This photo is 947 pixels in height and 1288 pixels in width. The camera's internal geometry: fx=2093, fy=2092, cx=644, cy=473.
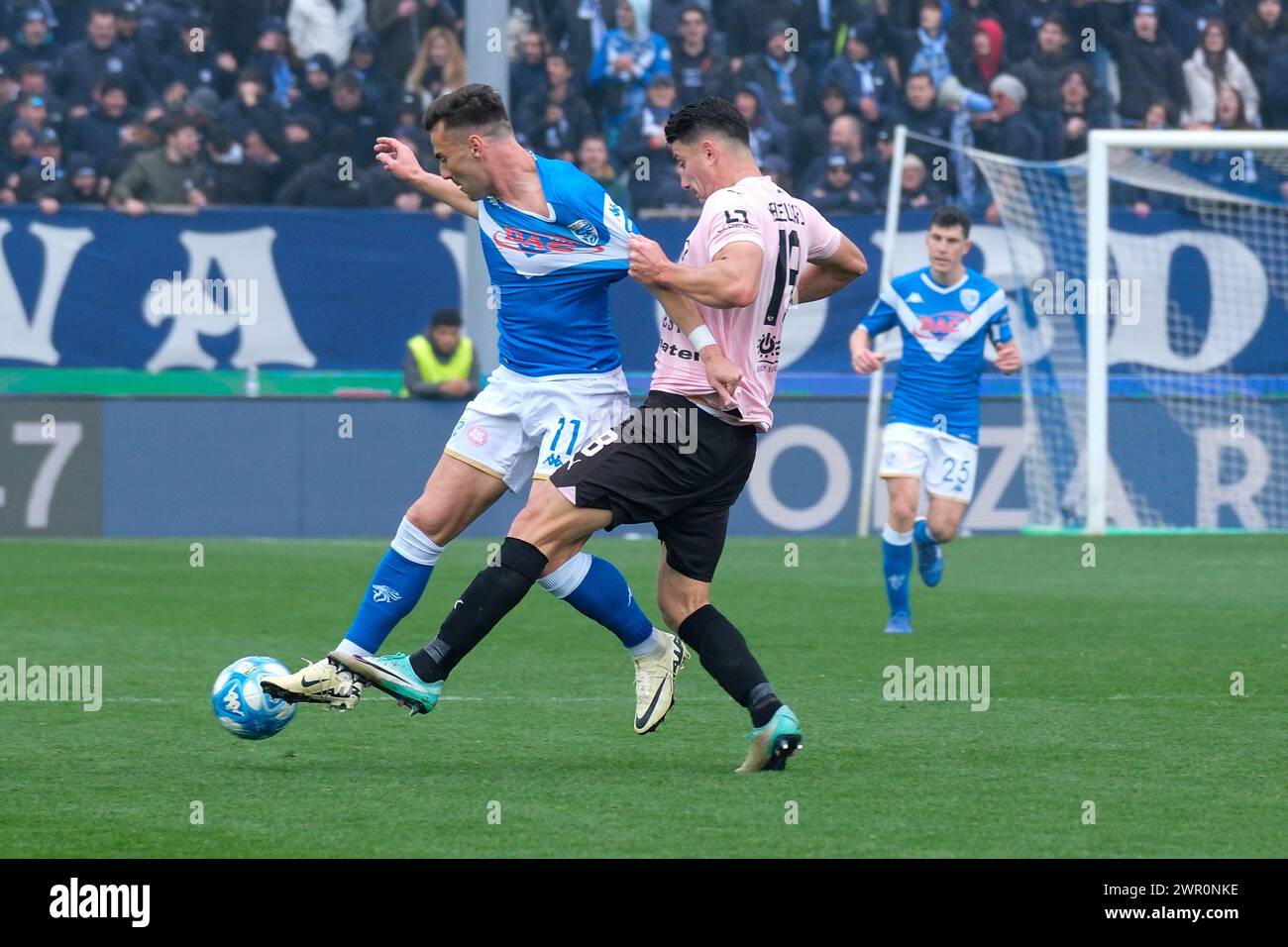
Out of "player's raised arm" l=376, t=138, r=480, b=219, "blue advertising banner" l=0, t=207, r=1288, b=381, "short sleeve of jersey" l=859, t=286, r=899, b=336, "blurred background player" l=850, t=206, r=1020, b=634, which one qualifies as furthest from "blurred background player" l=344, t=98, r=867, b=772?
"blue advertising banner" l=0, t=207, r=1288, b=381

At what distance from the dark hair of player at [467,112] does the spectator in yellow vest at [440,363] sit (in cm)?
868

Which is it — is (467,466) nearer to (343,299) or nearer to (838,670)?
(838,670)

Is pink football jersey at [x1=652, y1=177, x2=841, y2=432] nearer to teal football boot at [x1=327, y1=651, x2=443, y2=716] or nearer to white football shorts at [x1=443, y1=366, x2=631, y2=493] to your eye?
white football shorts at [x1=443, y1=366, x2=631, y2=493]

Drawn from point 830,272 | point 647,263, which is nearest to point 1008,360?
point 830,272

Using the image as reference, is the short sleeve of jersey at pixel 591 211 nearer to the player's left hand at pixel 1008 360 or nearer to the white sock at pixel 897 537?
the player's left hand at pixel 1008 360

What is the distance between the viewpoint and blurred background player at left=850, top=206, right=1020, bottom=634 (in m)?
10.0

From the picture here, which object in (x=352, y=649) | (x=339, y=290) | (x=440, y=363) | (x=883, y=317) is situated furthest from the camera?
(x=339, y=290)

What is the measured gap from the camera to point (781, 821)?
4988mm

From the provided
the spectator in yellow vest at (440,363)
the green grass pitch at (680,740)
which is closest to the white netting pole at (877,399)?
the spectator in yellow vest at (440,363)

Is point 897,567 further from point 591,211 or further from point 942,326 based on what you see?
point 591,211

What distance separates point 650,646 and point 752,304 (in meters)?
1.14

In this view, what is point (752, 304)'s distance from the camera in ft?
18.9

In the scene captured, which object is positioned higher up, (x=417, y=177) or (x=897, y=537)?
(x=417, y=177)
